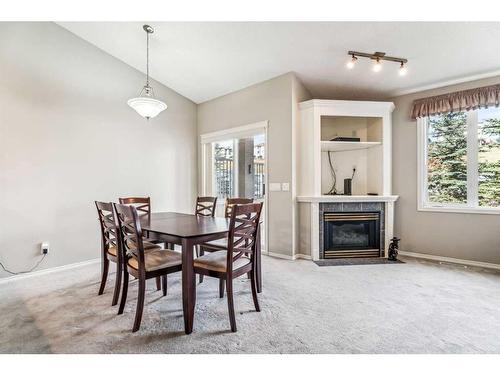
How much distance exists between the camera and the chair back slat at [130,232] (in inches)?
76.0

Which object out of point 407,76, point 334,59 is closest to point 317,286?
point 334,59

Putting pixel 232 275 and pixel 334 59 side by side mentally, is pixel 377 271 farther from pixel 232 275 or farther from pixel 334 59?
pixel 334 59

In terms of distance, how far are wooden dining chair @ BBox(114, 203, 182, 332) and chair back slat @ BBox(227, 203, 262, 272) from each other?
485 millimetres

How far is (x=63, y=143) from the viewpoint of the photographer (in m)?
3.48

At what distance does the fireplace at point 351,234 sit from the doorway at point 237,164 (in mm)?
942

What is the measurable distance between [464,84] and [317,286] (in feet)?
10.9

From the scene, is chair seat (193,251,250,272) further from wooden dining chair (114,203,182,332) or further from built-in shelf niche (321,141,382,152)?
built-in shelf niche (321,141,382,152)

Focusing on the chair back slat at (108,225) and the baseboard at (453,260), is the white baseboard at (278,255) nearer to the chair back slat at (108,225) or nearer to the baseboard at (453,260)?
the baseboard at (453,260)

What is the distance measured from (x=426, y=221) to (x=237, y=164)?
10.2ft

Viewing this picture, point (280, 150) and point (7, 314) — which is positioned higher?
point (280, 150)

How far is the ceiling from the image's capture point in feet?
9.38

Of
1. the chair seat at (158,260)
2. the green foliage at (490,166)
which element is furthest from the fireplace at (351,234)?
the chair seat at (158,260)
